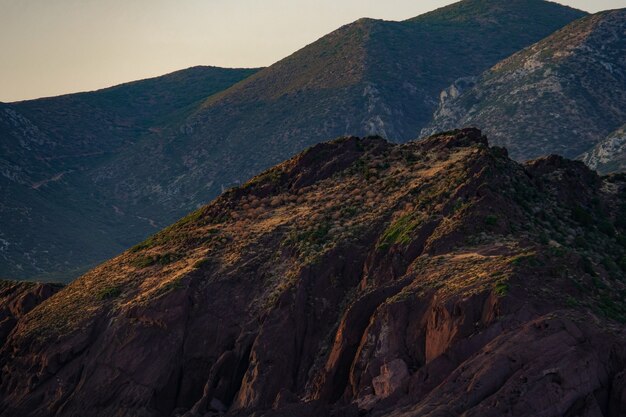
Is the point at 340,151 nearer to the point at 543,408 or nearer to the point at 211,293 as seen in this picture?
the point at 211,293

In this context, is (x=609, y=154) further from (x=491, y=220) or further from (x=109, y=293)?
(x=109, y=293)

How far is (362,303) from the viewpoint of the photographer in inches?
1960

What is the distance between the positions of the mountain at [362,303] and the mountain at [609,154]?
262 ft

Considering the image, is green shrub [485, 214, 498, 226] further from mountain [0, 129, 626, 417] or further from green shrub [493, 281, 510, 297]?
green shrub [493, 281, 510, 297]

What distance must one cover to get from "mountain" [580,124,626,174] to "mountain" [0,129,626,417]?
7999 cm

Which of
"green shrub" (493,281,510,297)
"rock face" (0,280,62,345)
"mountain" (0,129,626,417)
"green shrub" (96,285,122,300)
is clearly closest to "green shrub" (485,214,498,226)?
"mountain" (0,129,626,417)

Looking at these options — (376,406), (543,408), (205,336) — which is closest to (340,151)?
(205,336)

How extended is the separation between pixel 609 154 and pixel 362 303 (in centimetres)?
11429

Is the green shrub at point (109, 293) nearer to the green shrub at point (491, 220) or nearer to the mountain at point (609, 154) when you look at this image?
the green shrub at point (491, 220)

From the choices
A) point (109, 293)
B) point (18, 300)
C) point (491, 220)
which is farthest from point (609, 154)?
point (109, 293)

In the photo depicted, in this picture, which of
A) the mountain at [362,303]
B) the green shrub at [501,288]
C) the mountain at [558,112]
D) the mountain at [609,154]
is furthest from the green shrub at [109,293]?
the mountain at [558,112]

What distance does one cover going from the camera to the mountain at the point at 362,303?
128 feet

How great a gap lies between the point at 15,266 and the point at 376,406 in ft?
480

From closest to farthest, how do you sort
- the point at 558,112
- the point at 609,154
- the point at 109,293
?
1. the point at 109,293
2. the point at 609,154
3. the point at 558,112
